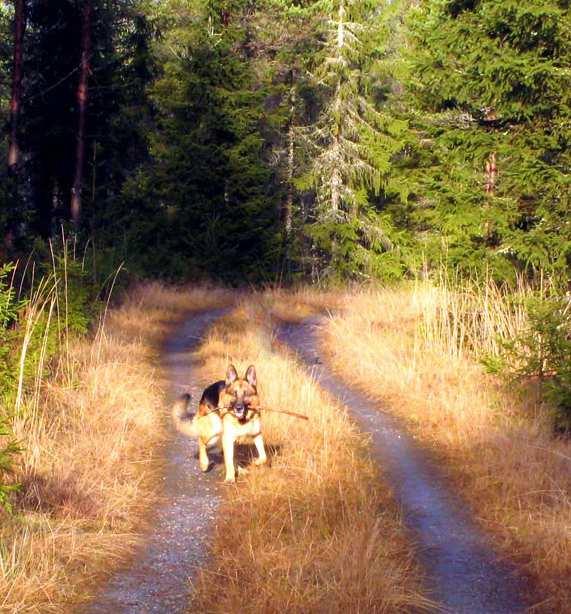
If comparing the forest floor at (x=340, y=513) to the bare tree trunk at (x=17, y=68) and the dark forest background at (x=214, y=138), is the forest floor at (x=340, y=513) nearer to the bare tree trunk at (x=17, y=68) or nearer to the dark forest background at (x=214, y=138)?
the dark forest background at (x=214, y=138)

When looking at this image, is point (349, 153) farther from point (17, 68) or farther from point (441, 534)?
point (441, 534)

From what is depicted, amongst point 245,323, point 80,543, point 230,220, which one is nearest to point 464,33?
point 245,323

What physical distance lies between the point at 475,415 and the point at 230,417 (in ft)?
9.96

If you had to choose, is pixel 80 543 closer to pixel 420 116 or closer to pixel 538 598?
pixel 538 598

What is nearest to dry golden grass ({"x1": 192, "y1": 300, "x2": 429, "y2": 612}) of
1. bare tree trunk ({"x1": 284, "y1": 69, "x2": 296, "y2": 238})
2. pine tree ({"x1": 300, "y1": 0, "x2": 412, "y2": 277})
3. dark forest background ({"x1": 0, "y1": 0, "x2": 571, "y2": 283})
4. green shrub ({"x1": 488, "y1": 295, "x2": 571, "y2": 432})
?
green shrub ({"x1": 488, "y1": 295, "x2": 571, "y2": 432})

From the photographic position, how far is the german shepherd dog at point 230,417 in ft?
24.0

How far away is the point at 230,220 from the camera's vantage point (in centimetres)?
2573

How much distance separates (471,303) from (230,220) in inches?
574

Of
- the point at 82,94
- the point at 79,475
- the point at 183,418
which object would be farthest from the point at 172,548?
the point at 82,94

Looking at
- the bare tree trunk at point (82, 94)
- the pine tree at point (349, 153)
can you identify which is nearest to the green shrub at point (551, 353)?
A: the bare tree trunk at point (82, 94)

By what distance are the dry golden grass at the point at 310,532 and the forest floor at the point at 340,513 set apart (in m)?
0.02

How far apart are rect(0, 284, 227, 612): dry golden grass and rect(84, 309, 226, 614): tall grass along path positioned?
0.16 metres

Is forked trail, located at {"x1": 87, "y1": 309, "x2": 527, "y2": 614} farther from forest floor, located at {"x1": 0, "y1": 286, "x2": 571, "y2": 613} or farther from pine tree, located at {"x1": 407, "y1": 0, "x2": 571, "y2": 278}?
pine tree, located at {"x1": 407, "y1": 0, "x2": 571, "y2": 278}

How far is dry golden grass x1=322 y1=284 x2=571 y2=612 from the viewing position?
19.3 ft
